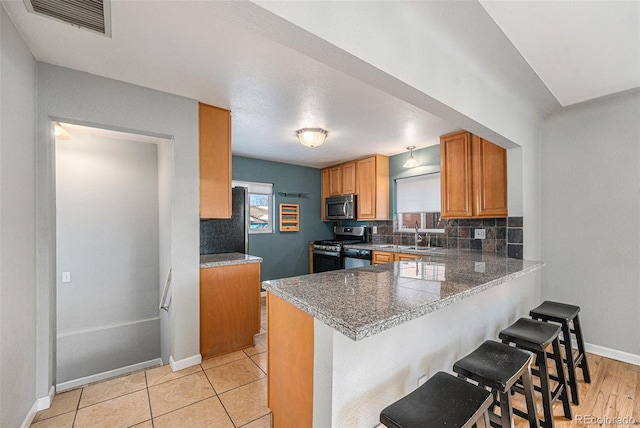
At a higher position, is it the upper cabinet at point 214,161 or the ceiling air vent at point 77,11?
the ceiling air vent at point 77,11

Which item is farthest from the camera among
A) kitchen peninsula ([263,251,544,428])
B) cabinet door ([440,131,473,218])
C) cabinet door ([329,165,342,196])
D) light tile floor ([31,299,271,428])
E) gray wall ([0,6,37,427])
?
cabinet door ([329,165,342,196])

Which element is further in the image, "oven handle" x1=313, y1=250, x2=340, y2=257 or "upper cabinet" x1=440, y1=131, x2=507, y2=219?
"oven handle" x1=313, y1=250, x2=340, y2=257

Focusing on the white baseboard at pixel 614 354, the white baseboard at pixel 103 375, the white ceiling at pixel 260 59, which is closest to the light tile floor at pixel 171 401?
the white baseboard at pixel 103 375

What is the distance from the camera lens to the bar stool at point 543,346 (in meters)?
1.64

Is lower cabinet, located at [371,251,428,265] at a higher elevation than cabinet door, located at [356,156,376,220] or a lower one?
lower

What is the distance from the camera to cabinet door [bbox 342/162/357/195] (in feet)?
15.8

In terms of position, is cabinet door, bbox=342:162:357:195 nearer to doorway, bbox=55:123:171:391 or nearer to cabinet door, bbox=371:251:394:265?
cabinet door, bbox=371:251:394:265

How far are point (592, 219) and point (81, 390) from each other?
4.76 metres

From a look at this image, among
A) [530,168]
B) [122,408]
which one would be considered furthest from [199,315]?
[530,168]

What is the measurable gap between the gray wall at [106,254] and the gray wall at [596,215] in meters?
4.56

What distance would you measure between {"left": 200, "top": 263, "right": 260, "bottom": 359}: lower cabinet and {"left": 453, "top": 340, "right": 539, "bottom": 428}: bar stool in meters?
2.07

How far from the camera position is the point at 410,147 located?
158 inches

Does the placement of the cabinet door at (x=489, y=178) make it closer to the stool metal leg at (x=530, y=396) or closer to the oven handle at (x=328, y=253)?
the stool metal leg at (x=530, y=396)

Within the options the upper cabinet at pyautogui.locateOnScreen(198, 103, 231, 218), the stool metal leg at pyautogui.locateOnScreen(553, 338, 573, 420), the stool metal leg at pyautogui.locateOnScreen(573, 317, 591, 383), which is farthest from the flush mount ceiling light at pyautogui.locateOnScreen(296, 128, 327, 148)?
the stool metal leg at pyautogui.locateOnScreen(573, 317, 591, 383)
